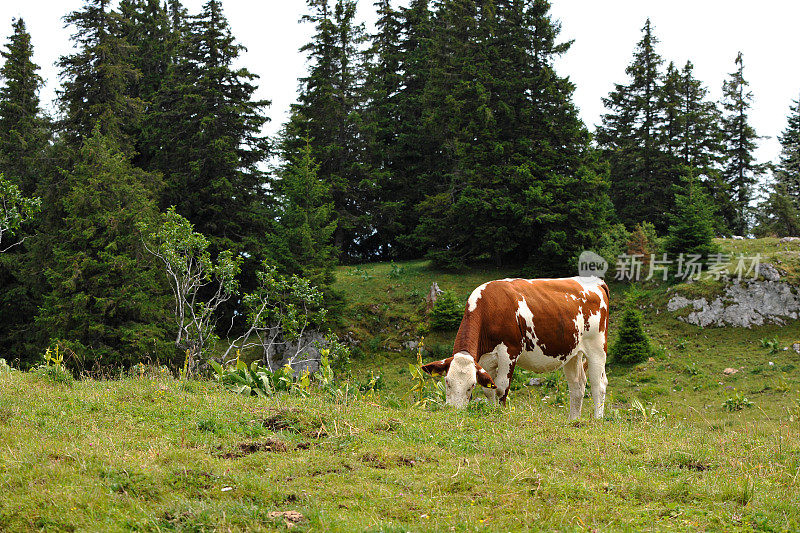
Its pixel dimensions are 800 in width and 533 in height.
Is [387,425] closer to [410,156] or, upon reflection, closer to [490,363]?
[490,363]

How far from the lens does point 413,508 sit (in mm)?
5094


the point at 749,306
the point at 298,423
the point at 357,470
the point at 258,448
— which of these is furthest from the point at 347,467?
the point at 749,306

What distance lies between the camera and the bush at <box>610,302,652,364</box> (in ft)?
70.7

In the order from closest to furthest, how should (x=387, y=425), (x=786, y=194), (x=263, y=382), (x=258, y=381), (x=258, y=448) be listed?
(x=258, y=448) → (x=387, y=425) → (x=263, y=382) → (x=258, y=381) → (x=786, y=194)

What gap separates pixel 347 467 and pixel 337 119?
33233 millimetres

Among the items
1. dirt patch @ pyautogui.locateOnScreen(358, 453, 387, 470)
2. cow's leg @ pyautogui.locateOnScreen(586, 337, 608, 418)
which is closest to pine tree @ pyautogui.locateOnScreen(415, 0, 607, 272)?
cow's leg @ pyautogui.locateOnScreen(586, 337, 608, 418)

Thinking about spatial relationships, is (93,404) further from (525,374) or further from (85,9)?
(85,9)

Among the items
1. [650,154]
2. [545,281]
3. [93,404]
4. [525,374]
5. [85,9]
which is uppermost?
[85,9]

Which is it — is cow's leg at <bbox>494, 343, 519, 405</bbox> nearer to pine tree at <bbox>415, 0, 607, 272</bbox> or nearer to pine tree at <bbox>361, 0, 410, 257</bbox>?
pine tree at <bbox>415, 0, 607, 272</bbox>

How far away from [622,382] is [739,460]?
45.6ft

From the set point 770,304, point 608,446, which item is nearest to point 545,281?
point 608,446

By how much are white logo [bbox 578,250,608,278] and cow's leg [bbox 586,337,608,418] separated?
1661cm

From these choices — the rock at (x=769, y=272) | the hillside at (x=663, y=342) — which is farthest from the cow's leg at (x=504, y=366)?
the rock at (x=769, y=272)

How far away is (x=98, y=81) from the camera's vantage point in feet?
99.8
